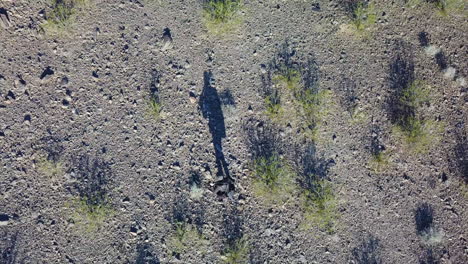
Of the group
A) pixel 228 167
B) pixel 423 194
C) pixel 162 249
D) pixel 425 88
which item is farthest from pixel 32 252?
pixel 425 88

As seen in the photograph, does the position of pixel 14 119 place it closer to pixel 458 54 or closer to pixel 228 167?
pixel 228 167

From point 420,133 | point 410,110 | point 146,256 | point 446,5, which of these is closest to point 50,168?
point 146,256

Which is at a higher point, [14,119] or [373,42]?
[373,42]

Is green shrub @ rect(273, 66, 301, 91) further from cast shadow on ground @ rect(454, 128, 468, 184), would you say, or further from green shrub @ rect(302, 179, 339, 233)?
cast shadow on ground @ rect(454, 128, 468, 184)

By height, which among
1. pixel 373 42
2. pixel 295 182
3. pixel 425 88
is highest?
pixel 373 42

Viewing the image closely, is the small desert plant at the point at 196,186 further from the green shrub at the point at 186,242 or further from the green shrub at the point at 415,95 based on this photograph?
the green shrub at the point at 415,95

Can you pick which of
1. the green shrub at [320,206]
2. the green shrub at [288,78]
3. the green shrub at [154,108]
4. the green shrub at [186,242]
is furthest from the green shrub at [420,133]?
the green shrub at [154,108]

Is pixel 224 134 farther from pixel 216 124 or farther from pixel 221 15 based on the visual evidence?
pixel 221 15
